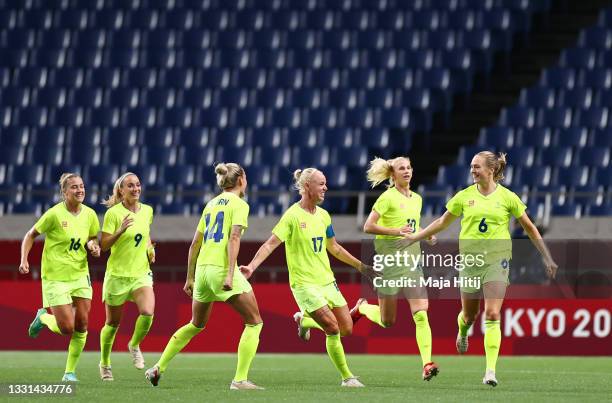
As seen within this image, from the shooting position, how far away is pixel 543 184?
22.6 meters

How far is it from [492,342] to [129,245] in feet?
13.1

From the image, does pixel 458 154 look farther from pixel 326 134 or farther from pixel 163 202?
pixel 163 202

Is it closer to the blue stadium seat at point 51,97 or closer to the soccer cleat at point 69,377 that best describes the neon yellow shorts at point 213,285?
the soccer cleat at point 69,377

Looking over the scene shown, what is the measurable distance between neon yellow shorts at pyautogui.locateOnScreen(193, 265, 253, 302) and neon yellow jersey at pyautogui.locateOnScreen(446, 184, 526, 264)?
2.27 meters

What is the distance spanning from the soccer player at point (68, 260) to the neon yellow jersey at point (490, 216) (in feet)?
A: 11.8

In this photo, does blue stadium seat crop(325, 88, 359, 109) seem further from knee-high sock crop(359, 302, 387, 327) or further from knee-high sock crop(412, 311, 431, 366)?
knee-high sock crop(412, 311, 431, 366)

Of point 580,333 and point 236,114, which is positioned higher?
point 236,114

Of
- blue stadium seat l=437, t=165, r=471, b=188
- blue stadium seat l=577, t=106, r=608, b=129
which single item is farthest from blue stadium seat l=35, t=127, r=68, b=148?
blue stadium seat l=577, t=106, r=608, b=129

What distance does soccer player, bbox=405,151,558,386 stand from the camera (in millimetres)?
11828

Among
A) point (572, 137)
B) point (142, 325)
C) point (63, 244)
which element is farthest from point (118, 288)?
point (572, 137)

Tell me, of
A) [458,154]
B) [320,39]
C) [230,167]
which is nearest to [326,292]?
[230,167]

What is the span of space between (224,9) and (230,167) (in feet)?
55.3

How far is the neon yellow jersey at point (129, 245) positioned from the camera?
Result: 1328cm

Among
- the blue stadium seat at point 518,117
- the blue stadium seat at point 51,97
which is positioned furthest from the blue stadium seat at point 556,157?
the blue stadium seat at point 51,97
